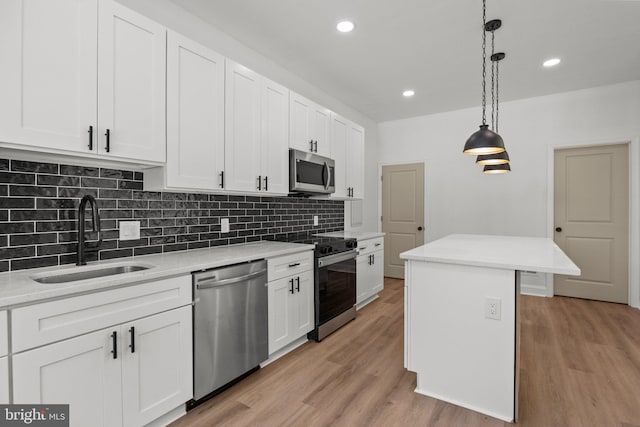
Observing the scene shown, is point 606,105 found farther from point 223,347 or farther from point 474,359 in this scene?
point 223,347

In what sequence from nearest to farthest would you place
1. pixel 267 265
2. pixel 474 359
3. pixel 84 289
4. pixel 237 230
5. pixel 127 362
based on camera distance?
pixel 84 289, pixel 127 362, pixel 474 359, pixel 267 265, pixel 237 230

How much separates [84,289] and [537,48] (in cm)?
409

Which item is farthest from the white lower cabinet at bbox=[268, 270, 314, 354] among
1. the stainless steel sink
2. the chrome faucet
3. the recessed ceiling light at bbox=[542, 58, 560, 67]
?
the recessed ceiling light at bbox=[542, 58, 560, 67]

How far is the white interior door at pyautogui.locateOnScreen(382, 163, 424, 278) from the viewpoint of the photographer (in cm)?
531

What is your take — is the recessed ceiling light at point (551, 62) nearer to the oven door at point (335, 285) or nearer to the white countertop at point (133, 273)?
the oven door at point (335, 285)

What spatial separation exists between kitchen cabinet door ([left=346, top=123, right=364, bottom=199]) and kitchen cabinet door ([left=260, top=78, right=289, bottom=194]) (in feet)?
4.12

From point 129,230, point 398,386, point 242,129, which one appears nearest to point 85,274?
point 129,230

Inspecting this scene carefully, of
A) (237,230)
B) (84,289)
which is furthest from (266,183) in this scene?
(84,289)

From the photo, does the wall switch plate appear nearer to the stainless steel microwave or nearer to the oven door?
the stainless steel microwave

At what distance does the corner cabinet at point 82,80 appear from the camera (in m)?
1.37

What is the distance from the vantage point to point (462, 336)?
1.95 meters

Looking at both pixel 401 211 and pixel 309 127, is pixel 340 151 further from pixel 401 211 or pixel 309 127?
pixel 401 211

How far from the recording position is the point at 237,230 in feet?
9.50

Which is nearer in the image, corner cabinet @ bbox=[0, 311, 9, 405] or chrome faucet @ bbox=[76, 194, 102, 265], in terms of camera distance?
corner cabinet @ bbox=[0, 311, 9, 405]
